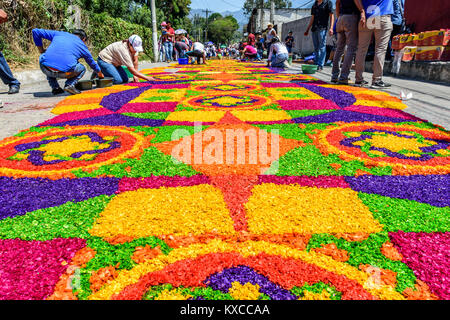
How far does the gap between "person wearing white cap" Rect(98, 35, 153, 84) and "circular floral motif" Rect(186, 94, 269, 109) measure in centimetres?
260

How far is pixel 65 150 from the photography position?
243 centimetres

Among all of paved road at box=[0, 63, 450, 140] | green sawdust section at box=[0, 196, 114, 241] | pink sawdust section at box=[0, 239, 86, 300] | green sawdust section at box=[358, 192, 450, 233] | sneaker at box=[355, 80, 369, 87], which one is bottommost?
pink sawdust section at box=[0, 239, 86, 300]

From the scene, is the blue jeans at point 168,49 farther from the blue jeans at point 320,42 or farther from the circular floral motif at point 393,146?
the circular floral motif at point 393,146

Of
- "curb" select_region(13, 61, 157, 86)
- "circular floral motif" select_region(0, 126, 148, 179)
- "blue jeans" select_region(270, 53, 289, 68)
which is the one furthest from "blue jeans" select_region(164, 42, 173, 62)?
"circular floral motif" select_region(0, 126, 148, 179)

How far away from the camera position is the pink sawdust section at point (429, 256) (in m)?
1.06

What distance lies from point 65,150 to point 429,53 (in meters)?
8.66

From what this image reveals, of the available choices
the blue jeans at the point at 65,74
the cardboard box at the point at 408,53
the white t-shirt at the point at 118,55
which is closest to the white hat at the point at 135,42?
the white t-shirt at the point at 118,55

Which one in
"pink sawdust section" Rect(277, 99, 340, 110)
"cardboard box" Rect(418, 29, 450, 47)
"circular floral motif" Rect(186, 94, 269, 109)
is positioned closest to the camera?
"pink sawdust section" Rect(277, 99, 340, 110)

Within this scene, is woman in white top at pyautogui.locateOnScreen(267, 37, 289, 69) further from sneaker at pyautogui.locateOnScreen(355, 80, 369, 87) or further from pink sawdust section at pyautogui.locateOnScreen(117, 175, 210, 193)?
pink sawdust section at pyautogui.locateOnScreen(117, 175, 210, 193)

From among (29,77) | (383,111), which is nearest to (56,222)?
(383,111)

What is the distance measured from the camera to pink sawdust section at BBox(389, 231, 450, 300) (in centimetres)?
106

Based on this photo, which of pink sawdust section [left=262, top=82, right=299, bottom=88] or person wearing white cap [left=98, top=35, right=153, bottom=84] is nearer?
pink sawdust section [left=262, top=82, right=299, bottom=88]
